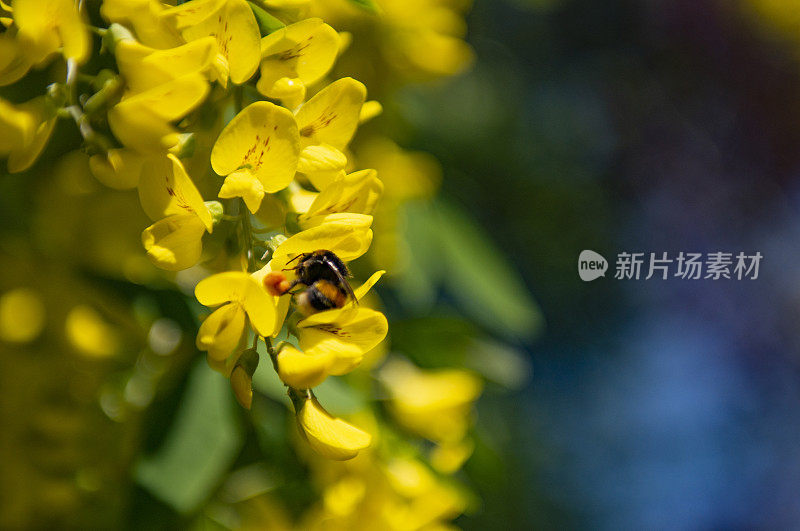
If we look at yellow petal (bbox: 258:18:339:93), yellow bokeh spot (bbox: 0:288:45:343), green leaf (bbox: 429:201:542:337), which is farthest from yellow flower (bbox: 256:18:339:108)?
green leaf (bbox: 429:201:542:337)

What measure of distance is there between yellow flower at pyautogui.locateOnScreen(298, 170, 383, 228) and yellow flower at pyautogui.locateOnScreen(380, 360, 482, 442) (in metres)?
0.45

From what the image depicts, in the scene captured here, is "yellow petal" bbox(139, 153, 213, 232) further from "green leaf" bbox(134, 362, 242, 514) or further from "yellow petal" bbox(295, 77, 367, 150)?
"green leaf" bbox(134, 362, 242, 514)

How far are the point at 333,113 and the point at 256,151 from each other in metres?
0.06

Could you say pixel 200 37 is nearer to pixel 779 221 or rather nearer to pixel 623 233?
pixel 623 233

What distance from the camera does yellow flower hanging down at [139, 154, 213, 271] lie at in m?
0.50

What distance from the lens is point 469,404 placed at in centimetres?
99

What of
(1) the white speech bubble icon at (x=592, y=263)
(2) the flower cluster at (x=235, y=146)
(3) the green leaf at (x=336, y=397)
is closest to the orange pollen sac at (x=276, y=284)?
(2) the flower cluster at (x=235, y=146)

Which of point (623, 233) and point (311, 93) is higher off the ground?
point (623, 233)

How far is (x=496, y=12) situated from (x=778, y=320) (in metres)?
1.20

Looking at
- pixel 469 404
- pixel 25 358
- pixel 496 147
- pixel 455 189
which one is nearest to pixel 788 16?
pixel 496 147

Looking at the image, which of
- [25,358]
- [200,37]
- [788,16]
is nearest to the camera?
[200,37]

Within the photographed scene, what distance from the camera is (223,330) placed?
50cm

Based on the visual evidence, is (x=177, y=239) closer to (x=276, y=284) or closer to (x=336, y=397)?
(x=276, y=284)

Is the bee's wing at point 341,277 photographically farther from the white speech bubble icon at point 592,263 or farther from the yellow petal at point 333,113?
the white speech bubble icon at point 592,263
